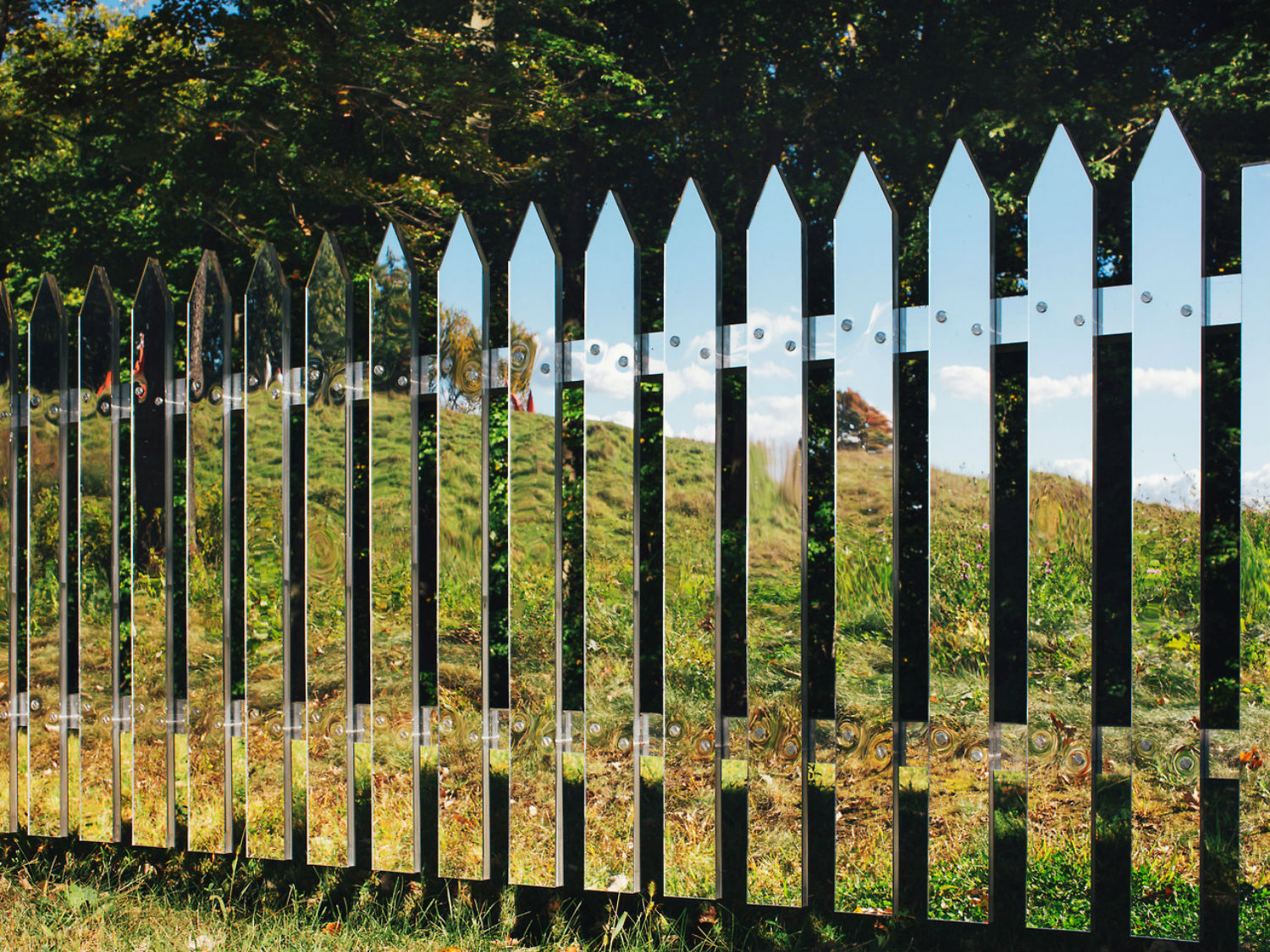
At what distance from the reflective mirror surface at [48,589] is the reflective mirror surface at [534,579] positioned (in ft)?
6.02

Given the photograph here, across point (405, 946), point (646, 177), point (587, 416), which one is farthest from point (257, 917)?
point (646, 177)

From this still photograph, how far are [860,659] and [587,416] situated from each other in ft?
3.30

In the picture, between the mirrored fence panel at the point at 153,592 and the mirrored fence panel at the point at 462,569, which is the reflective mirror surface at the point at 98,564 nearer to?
the mirrored fence panel at the point at 153,592

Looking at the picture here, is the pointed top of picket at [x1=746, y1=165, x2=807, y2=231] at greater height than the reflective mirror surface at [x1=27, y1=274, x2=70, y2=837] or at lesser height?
greater

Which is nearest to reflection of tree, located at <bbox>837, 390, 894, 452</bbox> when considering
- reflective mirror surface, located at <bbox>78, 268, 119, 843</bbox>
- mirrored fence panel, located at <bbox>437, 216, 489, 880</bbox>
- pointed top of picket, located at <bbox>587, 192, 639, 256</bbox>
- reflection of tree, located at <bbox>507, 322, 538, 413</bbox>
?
pointed top of picket, located at <bbox>587, 192, 639, 256</bbox>

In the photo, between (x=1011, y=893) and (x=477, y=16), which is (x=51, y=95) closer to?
(x=477, y=16)

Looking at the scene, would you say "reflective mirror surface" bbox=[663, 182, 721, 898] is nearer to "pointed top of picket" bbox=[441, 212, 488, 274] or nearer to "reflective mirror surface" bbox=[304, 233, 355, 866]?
"pointed top of picket" bbox=[441, 212, 488, 274]

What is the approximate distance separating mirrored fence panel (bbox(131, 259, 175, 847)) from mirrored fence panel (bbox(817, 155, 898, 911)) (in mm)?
2226

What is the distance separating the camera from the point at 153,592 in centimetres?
326

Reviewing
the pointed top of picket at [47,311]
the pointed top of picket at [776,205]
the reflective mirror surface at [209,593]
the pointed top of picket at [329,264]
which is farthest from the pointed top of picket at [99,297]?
the pointed top of picket at [776,205]

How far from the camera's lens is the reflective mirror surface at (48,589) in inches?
136

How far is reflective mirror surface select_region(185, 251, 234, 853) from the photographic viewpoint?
315 cm

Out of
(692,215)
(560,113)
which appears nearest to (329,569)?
(692,215)

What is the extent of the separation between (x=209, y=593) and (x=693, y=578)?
168 centimetres
